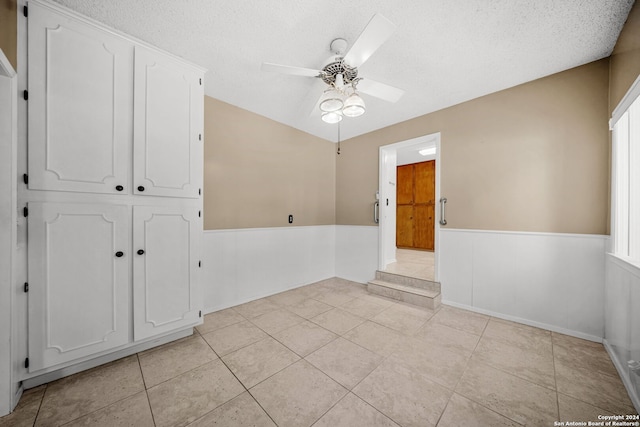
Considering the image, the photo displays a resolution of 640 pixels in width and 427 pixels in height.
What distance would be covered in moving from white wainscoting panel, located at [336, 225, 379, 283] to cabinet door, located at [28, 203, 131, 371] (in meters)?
3.06

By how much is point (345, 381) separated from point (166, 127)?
98.1 inches

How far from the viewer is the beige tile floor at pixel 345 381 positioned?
128cm

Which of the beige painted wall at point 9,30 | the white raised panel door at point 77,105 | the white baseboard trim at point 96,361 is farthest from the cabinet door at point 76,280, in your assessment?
the beige painted wall at point 9,30

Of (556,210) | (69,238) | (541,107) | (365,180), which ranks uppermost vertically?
(541,107)

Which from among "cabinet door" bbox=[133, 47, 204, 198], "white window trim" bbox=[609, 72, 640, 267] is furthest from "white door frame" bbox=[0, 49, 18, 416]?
"white window trim" bbox=[609, 72, 640, 267]

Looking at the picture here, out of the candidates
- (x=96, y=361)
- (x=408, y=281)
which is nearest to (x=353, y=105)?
(x=408, y=281)

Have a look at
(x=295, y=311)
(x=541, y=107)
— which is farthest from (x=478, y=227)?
(x=295, y=311)

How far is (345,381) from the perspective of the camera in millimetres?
1552

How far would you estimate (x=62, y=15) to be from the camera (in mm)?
1521

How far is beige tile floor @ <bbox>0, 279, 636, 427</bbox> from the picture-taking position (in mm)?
1283

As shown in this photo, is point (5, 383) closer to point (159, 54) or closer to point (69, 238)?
point (69, 238)

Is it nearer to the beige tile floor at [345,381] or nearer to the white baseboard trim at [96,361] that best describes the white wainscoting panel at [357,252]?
the beige tile floor at [345,381]

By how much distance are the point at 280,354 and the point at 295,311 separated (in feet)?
2.75

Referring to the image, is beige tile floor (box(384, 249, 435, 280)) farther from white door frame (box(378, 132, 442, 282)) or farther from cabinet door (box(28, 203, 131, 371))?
cabinet door (box(28, 203, 131, 371))
